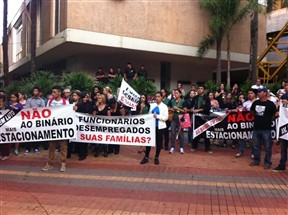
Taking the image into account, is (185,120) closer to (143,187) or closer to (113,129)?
(113,129)

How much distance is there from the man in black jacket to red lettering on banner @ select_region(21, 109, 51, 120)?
14.1ft

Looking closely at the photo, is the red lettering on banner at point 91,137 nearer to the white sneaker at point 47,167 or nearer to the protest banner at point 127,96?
the white sneaker at point 47,167

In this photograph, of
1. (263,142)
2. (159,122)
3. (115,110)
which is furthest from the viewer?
(115,110)

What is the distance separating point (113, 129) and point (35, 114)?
6.72 ft

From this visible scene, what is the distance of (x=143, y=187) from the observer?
23.7 ft

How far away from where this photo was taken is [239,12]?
2088 centimetres

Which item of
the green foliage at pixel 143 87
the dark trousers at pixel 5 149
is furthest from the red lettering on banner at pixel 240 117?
the dark trousers at pixel 5 149

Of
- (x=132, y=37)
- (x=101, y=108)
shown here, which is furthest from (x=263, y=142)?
(x=132, y=37)

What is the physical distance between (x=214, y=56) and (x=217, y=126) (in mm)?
13466

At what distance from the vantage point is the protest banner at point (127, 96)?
439 inches

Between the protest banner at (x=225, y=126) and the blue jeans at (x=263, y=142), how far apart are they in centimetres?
93

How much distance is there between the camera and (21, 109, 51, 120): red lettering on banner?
30.3 ft

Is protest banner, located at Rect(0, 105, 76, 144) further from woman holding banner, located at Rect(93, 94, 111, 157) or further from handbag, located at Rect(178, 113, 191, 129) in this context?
handbag, located at Rect(178, 113, 191, 129)

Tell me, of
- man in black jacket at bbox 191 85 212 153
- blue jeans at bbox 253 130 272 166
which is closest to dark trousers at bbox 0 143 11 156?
man in black jacket at bbox 191 85 212 153
